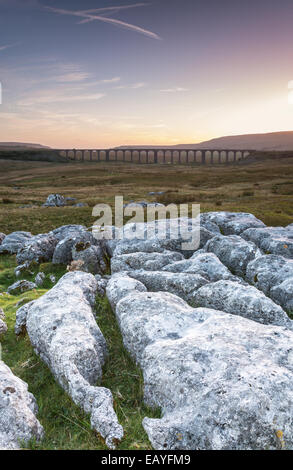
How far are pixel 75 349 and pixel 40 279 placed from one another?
35.7 feet

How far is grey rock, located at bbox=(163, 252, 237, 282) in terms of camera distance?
535 inches

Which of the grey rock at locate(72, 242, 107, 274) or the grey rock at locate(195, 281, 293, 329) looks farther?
the grey rock at locate(72, 242, 107, 274)

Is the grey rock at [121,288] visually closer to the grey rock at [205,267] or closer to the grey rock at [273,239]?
the grey rock at [205,267]

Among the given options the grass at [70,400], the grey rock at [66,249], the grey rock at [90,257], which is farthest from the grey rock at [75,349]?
the grey rock at [66,249]

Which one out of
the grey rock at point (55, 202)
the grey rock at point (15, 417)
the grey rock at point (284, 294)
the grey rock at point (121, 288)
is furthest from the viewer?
the grey rock at point (55, 202)

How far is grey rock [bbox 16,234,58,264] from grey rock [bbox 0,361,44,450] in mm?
15069

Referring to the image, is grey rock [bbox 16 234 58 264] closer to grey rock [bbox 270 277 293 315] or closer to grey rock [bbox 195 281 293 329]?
grey rock [bbox 195 281 293 329]

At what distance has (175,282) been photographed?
12633mm

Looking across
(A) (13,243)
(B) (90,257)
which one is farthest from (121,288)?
(A) (13,243)

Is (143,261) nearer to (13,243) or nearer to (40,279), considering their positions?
(40,279)

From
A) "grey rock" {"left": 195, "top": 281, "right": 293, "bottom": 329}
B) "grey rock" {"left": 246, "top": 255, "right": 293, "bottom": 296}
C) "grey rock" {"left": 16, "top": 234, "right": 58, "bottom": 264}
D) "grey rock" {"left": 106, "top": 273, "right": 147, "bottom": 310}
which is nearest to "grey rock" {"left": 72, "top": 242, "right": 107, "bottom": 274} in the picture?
"grey rock" {"left": 16, "top": 234, "right": 58, "bottom": 264}

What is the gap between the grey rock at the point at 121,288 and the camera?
38.8 ft

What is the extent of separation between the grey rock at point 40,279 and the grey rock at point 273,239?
12.6 m
